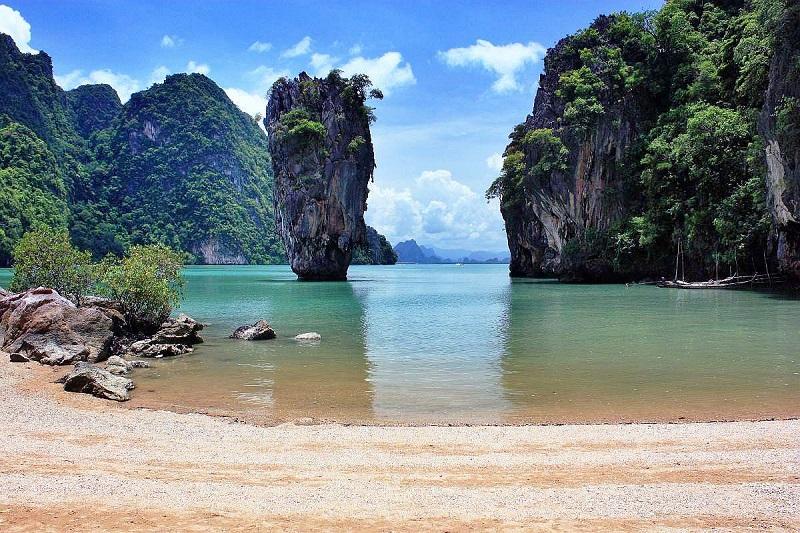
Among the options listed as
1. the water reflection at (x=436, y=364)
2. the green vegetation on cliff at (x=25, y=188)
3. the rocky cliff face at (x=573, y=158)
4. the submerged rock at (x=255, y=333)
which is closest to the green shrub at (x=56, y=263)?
the submerged rock at (x=255, y=333)

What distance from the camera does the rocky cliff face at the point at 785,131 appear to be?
1046 inches

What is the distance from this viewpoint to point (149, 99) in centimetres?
15050

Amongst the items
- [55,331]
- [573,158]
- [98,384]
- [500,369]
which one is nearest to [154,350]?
[55,331]

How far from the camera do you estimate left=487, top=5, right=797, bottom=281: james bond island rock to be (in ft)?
113

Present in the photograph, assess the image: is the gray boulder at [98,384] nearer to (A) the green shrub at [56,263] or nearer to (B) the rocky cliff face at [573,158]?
(A) the green shrub at [56,263]

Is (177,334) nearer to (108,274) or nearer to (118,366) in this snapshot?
(108,274)

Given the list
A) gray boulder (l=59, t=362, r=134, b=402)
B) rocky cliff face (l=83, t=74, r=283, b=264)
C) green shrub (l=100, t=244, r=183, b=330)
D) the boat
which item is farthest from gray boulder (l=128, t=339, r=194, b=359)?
rocky cliff face (l=83, t=74, r=283, b=264)

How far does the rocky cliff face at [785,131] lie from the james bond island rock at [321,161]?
1284 inches

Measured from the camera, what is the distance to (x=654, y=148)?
40.0m

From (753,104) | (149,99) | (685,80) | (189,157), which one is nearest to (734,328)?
(753,104)

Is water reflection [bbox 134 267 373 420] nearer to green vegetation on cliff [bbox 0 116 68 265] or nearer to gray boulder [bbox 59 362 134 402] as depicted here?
gray boulder [bbox 59 362 134 402]

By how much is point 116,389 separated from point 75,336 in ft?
17.1

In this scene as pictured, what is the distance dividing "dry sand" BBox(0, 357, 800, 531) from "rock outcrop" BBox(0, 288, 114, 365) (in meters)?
5.98

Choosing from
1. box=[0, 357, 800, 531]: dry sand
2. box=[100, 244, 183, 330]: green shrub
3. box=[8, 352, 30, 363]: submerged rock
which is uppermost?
box=[100, 244, 183, 330]: green shrub
